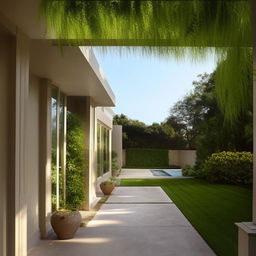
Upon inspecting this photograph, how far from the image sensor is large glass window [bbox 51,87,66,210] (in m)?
8.49

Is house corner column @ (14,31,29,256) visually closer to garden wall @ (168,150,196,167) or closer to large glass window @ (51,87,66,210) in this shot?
large glass window @ (51,87,66,210)

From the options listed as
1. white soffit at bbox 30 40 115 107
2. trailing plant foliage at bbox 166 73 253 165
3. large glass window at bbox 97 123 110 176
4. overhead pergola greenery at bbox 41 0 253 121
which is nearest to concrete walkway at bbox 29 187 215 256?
white soffit at bbox 30 40 115 107

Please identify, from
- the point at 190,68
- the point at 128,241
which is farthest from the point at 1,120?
the point at 128,241

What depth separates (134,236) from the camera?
7.18m

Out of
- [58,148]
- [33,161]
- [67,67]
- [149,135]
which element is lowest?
[33,161]

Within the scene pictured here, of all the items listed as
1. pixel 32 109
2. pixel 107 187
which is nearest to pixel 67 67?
pixel 32 109

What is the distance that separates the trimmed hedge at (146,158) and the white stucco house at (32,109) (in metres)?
25.1

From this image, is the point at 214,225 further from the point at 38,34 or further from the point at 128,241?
the point at 38,34

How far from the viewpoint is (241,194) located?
44.9 feet

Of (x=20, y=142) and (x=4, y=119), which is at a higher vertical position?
(x=4, y=119)

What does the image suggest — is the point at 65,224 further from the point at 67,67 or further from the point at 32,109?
the point at 67,67

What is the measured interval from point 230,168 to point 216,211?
324 inches

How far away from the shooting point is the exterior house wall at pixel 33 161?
6.70 m

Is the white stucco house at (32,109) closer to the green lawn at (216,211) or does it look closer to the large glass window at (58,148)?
the large glass window at (58,148)
